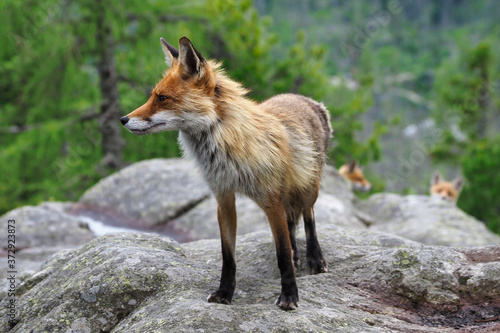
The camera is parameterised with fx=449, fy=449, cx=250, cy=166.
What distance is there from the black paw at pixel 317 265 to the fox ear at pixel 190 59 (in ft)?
7.81

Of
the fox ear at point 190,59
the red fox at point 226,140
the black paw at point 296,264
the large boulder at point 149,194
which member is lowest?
the large boulder at point 149,194

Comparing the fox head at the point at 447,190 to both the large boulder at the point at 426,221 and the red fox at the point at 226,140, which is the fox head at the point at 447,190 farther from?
the red fox at the point at 226,140

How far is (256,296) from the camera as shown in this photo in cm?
391

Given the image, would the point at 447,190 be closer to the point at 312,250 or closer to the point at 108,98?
the point at 108,98

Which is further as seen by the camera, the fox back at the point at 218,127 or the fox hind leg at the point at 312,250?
the fox hind leg at the point at 312,250

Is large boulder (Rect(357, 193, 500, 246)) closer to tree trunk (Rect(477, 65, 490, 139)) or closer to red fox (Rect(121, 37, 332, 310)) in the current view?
red fox (Rect(121, 37, 332, 310))

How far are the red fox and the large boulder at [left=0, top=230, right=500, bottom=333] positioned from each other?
0.31 metres

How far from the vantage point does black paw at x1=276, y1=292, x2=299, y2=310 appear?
11.7 ft

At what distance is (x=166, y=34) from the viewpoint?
546 inches

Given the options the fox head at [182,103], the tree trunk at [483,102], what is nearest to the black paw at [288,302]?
the fox head at [182,103]

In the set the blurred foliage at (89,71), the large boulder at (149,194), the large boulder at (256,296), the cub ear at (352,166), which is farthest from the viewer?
the cub ear at (352,166)

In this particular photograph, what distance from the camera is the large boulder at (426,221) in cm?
1003

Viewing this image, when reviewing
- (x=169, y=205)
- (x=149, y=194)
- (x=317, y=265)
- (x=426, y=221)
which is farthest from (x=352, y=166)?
(x=317, y=265)

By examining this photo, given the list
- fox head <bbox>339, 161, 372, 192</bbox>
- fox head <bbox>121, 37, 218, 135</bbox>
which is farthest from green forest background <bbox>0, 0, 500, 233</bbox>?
fox head <bbox>121, 37, 218, 135</bbox>
